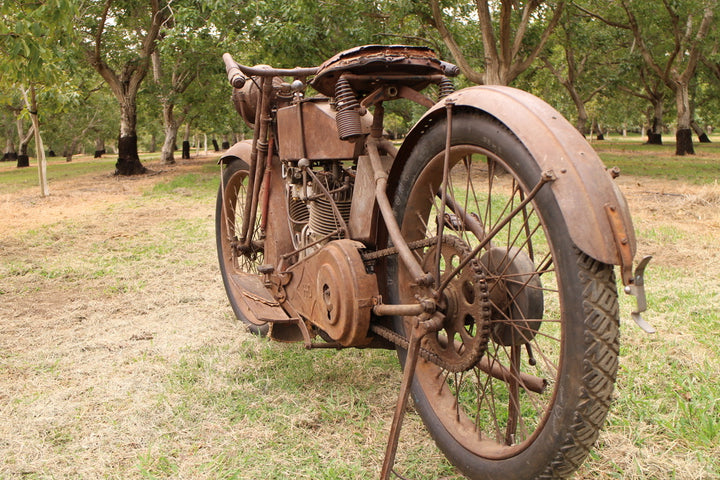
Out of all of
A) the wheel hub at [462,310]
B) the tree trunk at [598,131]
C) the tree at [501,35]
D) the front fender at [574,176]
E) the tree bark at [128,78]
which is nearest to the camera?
the front fender at [574,176]

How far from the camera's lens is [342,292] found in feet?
8.55

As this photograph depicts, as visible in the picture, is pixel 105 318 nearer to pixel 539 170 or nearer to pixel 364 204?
pixel 364 204

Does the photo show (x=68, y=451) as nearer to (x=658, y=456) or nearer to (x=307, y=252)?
(x=307, y=252)

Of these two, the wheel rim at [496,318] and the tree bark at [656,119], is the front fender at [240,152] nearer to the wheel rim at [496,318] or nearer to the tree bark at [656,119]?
the wheel rim at [496,318]

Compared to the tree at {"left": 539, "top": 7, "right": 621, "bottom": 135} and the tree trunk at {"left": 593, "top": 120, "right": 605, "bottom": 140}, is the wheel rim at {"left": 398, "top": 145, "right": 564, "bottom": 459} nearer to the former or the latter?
the tree at {"left": 539, "top": 7, "right": 621, "bottom": 135}

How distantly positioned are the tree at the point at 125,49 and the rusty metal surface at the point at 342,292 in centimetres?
1663

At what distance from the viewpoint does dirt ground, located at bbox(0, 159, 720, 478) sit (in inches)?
109

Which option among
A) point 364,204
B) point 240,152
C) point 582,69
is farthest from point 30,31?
point 582,69

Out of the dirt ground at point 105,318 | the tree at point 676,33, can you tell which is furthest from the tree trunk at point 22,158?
the tree at point 676,33

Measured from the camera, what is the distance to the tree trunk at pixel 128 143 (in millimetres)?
19406

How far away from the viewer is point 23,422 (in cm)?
291

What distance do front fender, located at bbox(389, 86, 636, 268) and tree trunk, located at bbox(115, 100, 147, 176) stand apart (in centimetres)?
1947

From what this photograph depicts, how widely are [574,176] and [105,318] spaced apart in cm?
394

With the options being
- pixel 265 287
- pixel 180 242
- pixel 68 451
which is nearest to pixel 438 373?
pixel 265 287
